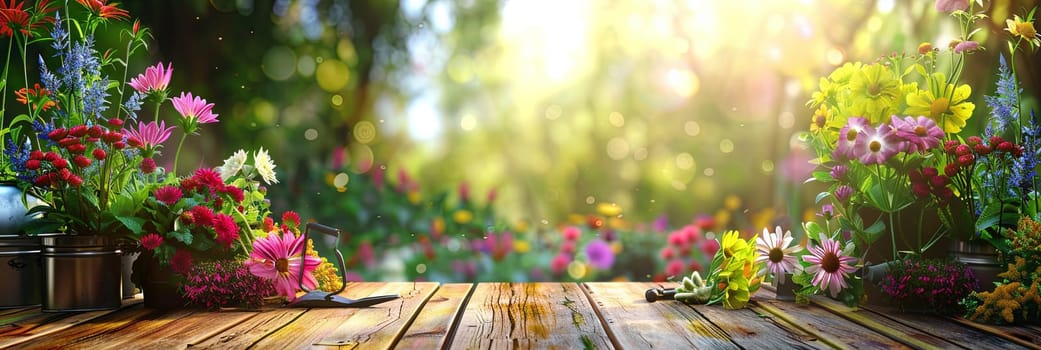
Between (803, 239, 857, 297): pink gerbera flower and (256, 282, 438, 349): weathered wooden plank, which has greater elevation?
(803, 239, 857, 297): pink gerbera flower

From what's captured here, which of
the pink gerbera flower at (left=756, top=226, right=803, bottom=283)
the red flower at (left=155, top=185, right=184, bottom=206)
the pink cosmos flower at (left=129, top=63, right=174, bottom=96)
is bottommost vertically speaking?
the pink gerbera flower at (left=756, top=226, right=803, bottom=283)

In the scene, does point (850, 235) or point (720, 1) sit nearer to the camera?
point (850, 235)

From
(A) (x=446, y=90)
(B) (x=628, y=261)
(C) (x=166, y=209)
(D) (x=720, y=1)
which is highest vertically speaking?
(D) (x=720, y=1)

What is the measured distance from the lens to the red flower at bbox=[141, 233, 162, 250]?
190 cm

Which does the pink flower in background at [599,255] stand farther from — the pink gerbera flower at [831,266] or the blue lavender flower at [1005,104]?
the blue lavender flower at [1005,104]

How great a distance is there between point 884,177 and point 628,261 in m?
1.50

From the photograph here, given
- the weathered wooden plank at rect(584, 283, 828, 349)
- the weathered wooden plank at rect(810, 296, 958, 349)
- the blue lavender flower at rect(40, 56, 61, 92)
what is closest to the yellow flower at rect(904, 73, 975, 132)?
the weathered wooden plank at rect(810, 296, 958, 349)

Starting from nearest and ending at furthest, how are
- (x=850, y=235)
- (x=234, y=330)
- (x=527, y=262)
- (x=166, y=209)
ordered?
(x=234, y=330) < (x=166, y=209) < (x=850, y=235) < (x=527, y=262)

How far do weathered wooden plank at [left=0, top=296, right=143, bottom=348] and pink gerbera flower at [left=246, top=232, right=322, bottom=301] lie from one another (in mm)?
301

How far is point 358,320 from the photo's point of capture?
1.79 m

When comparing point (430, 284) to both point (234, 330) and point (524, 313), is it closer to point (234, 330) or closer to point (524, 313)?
point (524, 313)

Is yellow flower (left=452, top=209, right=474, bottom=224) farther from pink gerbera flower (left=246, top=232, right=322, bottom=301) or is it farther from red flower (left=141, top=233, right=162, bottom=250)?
red flower (left=141, top=233, right=162, bottom=250)

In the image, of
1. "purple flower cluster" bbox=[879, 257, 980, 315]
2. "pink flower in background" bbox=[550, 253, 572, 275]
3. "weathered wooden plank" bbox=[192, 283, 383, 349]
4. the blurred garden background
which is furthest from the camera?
"pink flower in background" bbox=[550, 253, 572, 275]

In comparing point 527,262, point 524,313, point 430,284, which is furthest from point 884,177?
point 527,262
